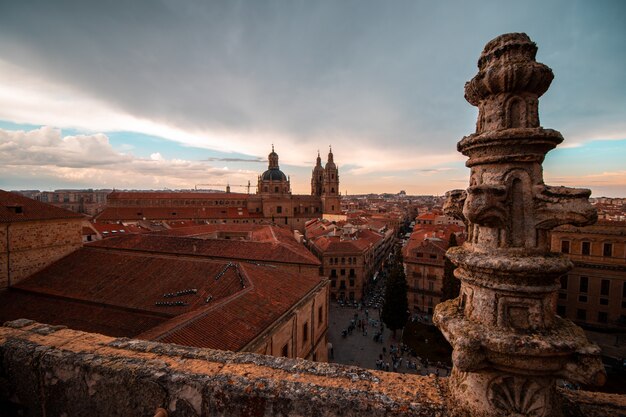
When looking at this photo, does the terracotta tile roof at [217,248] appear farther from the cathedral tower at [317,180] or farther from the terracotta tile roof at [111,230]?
the cathedral tower at [317,180]

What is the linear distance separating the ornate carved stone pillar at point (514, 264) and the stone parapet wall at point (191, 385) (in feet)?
2.13

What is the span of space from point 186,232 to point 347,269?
1885cm

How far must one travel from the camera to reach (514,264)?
2523mm

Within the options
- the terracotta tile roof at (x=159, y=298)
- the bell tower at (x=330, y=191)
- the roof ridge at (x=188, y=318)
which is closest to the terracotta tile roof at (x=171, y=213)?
the bell tower at (x=330, y=191)

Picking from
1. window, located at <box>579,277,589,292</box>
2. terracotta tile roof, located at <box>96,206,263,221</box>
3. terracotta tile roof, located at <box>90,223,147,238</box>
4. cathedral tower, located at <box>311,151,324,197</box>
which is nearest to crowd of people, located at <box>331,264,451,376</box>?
window, located at <box>579,277,589,292</box>

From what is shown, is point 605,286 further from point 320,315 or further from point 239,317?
point 239,317

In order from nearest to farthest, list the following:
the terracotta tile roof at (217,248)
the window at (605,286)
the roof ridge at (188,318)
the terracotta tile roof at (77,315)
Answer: the roof ridge at (188,318) < the terracotta tile roof at (77,315) < the terracotta tile roof at (217,248) < the window at (605,286)

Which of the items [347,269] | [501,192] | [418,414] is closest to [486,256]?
[501,192]

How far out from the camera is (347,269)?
37.1 metres

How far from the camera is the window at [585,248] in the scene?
86.5 ft

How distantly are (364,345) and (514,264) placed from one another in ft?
80.4

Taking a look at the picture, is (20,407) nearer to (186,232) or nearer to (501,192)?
(501,192)

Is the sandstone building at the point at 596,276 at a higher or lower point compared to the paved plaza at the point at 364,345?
higher

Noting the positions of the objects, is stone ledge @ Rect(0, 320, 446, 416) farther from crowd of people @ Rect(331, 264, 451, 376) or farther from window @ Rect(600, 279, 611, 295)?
window @ Rect(600, 279, 611, 295)
